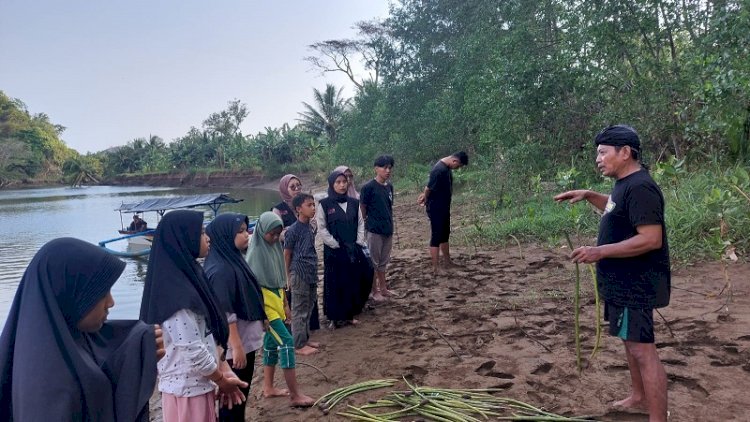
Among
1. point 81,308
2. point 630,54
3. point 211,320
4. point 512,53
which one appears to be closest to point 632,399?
point 211,320

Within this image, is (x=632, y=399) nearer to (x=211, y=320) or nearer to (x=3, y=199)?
(x=211, y=320)

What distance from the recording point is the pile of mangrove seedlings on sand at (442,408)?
3.05 meters

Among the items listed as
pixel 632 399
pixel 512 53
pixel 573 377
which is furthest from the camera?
pixel 512 53

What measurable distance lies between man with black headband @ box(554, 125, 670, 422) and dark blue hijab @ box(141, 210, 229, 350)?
1810 mm

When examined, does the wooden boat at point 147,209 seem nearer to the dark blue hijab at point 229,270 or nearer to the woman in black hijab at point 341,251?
the woman in black hijab at point 341,251

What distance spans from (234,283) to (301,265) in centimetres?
164

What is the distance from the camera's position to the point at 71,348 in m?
1.66

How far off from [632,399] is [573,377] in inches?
21.2

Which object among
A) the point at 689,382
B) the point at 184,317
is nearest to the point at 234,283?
the point at 184,317

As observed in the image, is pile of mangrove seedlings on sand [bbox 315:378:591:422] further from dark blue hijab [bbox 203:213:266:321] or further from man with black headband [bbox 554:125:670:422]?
dark blue hijab [bbox 203:213:266:321]

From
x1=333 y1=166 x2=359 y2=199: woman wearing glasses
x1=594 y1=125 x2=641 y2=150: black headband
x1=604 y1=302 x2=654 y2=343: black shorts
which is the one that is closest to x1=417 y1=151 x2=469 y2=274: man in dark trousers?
x1=333 y1=166 x2=359 y2=199: woman wearing glasses

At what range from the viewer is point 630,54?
9.12 meters

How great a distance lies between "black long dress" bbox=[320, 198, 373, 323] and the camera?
16.9 feet

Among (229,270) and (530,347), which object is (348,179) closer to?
(530,347)
